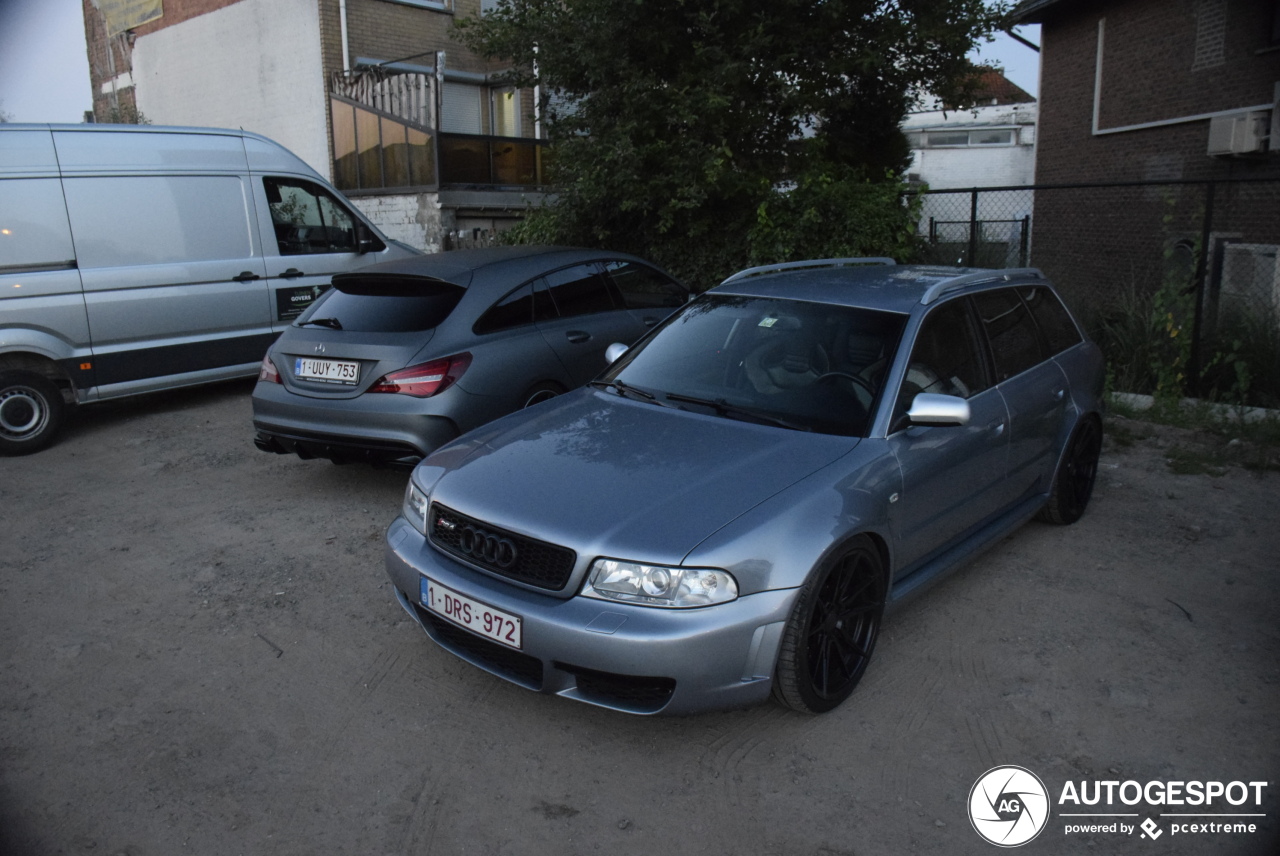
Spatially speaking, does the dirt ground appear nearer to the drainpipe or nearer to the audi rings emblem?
the audi rings emblem

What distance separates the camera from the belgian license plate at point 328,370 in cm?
579

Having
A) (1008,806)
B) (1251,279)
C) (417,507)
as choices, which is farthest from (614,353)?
(1251,279)

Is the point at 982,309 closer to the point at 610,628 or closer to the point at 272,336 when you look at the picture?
the point at 610,628

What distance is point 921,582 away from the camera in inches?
160

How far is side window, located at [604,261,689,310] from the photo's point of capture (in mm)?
7195

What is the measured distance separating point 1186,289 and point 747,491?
6.92 m

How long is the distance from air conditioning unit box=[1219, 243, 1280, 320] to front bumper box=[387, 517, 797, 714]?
7102 mm

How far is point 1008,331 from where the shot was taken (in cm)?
501

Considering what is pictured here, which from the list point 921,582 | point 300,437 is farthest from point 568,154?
point 921,582

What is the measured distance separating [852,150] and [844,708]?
8.20 meters

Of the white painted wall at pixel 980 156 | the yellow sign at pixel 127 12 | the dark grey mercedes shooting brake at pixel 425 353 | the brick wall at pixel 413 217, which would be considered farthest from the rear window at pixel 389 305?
the white painted wall at pixel 980 156

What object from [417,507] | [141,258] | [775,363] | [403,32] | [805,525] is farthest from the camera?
[403,32]

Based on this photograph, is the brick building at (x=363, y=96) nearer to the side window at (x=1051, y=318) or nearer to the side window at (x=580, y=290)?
the side window at (x=580, y=290)

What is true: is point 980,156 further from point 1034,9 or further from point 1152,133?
point 1152,133
